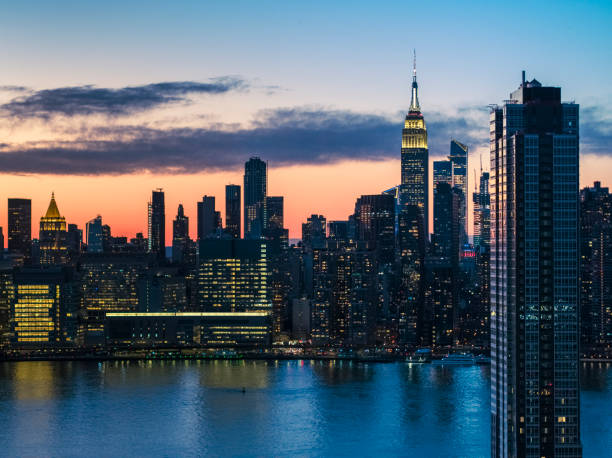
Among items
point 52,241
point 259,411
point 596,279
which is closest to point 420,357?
point 596,279

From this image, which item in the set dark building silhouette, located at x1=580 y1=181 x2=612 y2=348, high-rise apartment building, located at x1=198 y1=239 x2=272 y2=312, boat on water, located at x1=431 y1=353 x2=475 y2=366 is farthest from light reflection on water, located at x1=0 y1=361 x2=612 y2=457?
high-rise apartment building, located at x1=198 y1=239 x2=272 y2=312

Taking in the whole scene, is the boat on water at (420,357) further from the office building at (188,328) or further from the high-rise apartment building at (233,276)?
the high-rise apartment building at (233,276)

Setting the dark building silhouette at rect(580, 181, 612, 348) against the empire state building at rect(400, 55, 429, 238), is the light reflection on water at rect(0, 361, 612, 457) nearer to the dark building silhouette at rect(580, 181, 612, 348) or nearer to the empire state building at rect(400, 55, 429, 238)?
the dark building silhouette at rect(580, 181, 612, 348)

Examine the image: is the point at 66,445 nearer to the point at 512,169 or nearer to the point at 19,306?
the point at 512,169

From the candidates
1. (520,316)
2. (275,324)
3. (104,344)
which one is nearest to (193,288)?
(275,324)

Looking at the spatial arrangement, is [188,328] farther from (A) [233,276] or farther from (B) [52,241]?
(B) [52,241]

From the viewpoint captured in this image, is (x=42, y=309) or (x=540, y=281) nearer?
(x=540, y=281)
